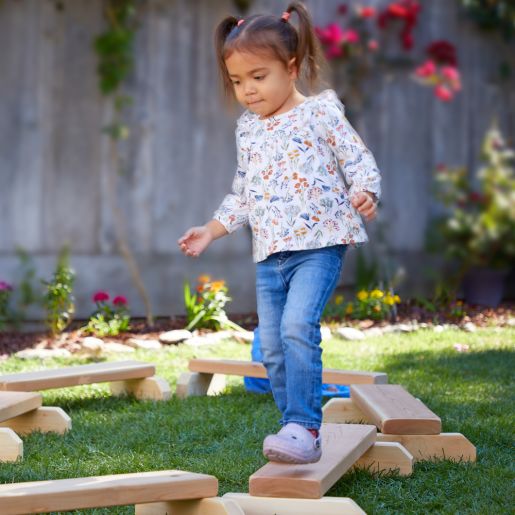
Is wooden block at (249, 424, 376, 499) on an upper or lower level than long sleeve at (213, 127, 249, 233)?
lower

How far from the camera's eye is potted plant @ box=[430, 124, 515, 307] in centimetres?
791

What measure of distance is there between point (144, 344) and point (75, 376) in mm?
1881

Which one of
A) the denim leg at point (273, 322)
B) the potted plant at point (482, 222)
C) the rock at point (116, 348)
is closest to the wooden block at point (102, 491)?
the denim leg at point (273, 322)

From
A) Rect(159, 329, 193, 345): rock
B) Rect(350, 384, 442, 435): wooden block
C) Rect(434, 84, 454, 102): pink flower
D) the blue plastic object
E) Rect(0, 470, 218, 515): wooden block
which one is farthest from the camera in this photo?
Rect(434, 84, 454, 102): pink flower

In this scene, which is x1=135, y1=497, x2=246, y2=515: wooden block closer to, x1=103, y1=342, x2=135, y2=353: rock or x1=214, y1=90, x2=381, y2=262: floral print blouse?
x1=214, y1=90, x2=381, y2=262: floral print blouse

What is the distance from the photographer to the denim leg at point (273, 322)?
3131 mm

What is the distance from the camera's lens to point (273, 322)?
10.3 feet

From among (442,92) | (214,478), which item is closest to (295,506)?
(214,478)

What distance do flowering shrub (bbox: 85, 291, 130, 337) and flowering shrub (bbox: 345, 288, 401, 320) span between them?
1574 mm

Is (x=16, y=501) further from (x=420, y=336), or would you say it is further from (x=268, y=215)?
(x=420, y=336)

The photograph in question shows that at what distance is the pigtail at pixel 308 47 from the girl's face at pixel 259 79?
5 centimetres

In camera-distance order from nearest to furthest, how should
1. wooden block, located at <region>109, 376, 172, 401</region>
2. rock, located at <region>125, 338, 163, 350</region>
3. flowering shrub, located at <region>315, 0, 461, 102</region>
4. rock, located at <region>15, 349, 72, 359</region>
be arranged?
wooden block, located at <region>109, 376, 172, 401</region> < rock, located at <region>15, 349, 72, 359</region> < rock, located at <region>125, 338, 163, 350</region> < flowering shrub, located at <region>315, 0, 461, 102</region>

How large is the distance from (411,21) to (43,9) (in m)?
2.84

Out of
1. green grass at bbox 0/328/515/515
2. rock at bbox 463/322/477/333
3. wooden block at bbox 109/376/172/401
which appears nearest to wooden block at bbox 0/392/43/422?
green grass at bbox 0/328/515/515
